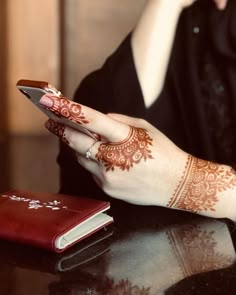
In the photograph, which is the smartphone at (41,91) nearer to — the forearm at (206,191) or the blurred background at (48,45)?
the forearm at (206,191)

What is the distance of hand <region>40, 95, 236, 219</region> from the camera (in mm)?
777

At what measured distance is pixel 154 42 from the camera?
97 centimetres

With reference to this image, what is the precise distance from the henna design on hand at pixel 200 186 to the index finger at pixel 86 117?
97 millimetres

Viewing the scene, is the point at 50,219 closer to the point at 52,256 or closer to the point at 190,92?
the point at 52,256

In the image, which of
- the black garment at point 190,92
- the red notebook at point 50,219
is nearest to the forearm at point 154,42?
the black garment at point 190,92

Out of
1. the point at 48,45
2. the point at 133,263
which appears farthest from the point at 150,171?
the point at 48,45

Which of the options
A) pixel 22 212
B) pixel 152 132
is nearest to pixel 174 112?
pixel 152 132

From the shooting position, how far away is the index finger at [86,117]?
724mm

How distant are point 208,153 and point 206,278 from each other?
344 mm

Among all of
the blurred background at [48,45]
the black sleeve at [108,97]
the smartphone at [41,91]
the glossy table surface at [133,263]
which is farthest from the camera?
the blurred background at [48,45]

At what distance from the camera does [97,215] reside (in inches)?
30.2

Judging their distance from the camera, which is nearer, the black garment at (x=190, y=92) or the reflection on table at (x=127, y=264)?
Result: the reflection on table at (x=127, y=264)

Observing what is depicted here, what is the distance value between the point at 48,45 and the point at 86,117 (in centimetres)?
61

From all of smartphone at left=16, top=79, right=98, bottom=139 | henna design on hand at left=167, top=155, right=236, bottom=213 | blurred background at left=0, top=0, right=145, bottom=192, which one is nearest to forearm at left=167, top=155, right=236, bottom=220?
henna design on hand at left=167, top=155, right=236, bottom=213
